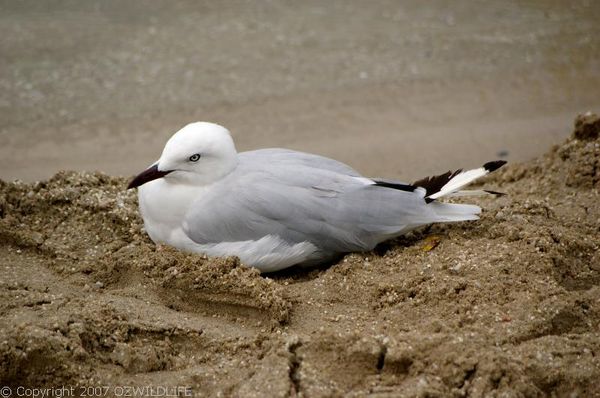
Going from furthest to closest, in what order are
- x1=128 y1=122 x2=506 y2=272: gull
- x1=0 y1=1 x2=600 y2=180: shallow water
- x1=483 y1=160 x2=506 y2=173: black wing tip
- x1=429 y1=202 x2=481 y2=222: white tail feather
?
x1=0 y1=1 x2=600 y2=180: shallow water → x1=483 y1=160 x2=506 y2=173: black wing tip → x1=429 y1=202 x2=481 y2=222: white tail feather → x1=128 y1=122 x2=506 y2=272: gull

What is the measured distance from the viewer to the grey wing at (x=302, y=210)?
4.06 meters

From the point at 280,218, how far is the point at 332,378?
1101 mm

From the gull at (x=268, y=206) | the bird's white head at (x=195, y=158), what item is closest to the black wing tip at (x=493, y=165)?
the gull at (x=268, y=206)

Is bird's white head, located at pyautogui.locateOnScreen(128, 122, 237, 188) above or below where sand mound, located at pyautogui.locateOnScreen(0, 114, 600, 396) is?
above

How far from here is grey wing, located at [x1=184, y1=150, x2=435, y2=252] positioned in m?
4.06

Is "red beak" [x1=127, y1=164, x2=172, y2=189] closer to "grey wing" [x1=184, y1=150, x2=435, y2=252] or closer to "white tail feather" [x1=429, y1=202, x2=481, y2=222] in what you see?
"grey wing" [x1=184, y1=150, x2=435, y2=252]

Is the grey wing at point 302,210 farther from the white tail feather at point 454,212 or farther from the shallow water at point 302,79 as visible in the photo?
the shallow water at point 302,79

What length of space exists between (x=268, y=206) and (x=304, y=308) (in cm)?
56

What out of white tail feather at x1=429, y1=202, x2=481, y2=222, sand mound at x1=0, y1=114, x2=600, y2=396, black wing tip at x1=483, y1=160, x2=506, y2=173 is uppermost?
black wing tip at x1=483, y1=160, x2=506, y2=173

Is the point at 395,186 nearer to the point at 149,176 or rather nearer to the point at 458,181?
the point at 458,181

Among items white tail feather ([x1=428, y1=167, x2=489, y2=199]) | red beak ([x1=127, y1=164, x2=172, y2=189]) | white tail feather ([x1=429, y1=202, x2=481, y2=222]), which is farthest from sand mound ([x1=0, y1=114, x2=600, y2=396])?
red beak ([x1=127, y1=164, x2=172, y2=189])

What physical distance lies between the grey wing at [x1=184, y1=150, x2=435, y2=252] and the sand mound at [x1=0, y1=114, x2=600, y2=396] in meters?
0.14

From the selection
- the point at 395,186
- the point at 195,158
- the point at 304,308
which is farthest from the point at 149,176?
the point at 395,186

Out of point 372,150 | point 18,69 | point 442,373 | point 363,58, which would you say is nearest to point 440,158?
point 372,150
